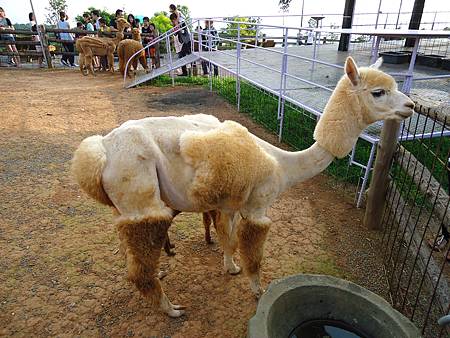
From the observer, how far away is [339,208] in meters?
4.66

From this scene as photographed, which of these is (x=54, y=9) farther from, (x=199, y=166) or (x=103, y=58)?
(x=199, y=166)

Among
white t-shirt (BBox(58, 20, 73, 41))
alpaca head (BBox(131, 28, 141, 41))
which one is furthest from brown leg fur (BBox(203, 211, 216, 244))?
white t-shirt (BBox(58, 20, 73, 41))

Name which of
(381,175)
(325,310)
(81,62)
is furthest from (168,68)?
(325,310)

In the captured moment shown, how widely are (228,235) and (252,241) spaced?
1.55 feet

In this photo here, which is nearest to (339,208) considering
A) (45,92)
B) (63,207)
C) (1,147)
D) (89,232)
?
(89,232)

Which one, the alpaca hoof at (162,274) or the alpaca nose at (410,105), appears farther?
the alpaca hoof at (162,274)

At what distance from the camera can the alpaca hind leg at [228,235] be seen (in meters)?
3.29

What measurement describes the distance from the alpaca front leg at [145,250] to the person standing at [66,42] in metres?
15.8

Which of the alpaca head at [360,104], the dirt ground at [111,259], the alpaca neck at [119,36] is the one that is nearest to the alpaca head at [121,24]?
the alpaca neck at [119,36]

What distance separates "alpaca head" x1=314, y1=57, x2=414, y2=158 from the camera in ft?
8.98

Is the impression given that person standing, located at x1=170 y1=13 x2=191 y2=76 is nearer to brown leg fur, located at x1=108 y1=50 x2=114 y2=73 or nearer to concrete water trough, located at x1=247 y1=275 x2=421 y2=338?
brown leg fur, located at x1=108 y1=50 x2=114 y2=73

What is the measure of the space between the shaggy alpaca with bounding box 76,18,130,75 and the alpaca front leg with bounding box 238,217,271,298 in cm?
1300

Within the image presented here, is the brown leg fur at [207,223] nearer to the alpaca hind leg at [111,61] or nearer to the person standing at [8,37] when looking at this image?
the alpaca hind leg at [111,61]

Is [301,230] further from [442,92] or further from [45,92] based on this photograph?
[45,92]
